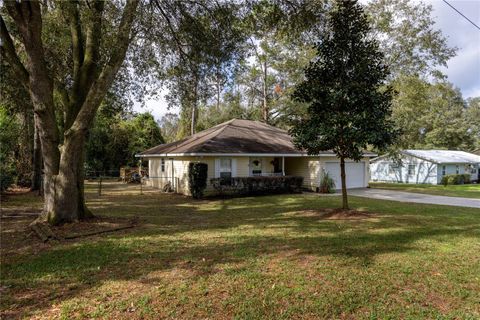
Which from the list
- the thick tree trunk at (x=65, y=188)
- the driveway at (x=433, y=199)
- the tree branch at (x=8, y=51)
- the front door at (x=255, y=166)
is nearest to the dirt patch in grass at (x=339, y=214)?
the driveway at (x=433, y=199)

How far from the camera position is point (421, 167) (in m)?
30.0

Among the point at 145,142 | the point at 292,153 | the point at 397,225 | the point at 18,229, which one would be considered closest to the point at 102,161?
the point at 145,142

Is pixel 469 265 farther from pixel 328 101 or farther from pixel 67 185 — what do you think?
pixel 67 185

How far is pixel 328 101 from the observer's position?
9531mm

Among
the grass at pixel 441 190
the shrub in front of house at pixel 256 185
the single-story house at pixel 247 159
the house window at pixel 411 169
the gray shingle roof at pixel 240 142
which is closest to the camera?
the shrub in front of house at pixel 256 185

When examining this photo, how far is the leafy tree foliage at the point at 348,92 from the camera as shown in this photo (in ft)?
30.0

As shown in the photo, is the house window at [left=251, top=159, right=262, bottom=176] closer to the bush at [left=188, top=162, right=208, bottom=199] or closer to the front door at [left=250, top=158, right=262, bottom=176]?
the front door at [left=250, top=158, right=262, bottom=176]

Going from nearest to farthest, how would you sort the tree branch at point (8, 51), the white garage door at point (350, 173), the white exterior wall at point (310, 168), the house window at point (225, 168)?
Result: the tree branch at point (8, 51), the house window at point (225, 168), the white exterior wall at point (310, 168), the white garage door at point (350, 173)

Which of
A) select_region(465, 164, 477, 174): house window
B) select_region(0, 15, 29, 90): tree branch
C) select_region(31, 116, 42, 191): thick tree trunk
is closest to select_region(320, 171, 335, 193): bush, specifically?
select_region(0, 15, 29, 90): tree branch

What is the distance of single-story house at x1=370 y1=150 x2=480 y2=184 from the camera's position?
2933 centimetres

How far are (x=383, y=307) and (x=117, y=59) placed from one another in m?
8.17

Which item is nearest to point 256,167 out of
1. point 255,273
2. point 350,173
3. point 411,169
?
point 350,173

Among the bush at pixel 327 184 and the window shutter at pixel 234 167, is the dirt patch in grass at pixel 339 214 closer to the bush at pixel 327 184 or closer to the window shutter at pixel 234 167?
the window shutter at pixel 234 167

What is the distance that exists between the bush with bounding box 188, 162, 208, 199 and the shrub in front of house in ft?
2.41
